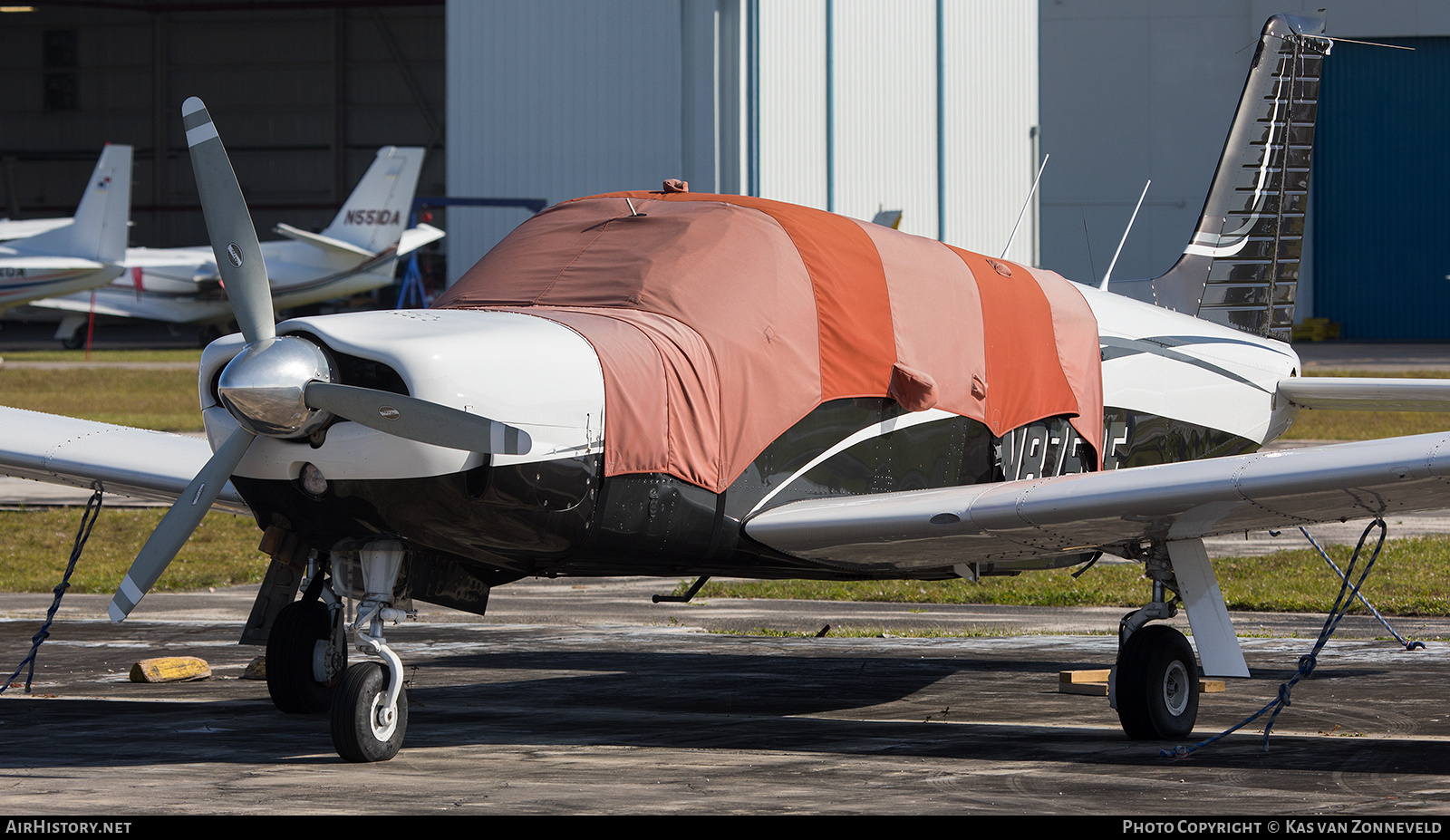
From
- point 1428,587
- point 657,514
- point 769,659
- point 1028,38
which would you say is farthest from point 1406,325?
point 657,514

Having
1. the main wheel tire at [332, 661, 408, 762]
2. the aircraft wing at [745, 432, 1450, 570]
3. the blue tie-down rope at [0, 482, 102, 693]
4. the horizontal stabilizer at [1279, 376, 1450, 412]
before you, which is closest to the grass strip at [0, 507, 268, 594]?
the blue tie-down rope at [0, 482, 102, 693]

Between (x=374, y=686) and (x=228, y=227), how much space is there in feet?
6.31

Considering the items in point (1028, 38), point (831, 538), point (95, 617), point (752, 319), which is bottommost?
point (95, 617)

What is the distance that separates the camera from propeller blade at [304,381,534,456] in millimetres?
5875

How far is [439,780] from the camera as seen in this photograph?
6.26 m

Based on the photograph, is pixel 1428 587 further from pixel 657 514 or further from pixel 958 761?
pixel 657 514

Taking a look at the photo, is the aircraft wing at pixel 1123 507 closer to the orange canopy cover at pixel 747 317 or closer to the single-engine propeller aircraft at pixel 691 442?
the single-engine propeller aircraft at pixel 691 442

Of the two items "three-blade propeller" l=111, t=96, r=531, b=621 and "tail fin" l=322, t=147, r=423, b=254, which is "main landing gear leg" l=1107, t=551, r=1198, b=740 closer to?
"three-blade propeller" l=111, t=96, r=531, b=621

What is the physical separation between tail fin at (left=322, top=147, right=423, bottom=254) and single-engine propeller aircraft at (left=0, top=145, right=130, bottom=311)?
733cm

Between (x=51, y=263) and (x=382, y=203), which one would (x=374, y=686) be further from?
(x=382, y=203)

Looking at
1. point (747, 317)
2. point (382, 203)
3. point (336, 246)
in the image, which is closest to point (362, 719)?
point (747, 317)

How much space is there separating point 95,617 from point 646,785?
723 cm

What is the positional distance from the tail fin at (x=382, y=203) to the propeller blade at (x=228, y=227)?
44.5 m

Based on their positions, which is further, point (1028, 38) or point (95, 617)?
point (1028, 38)
